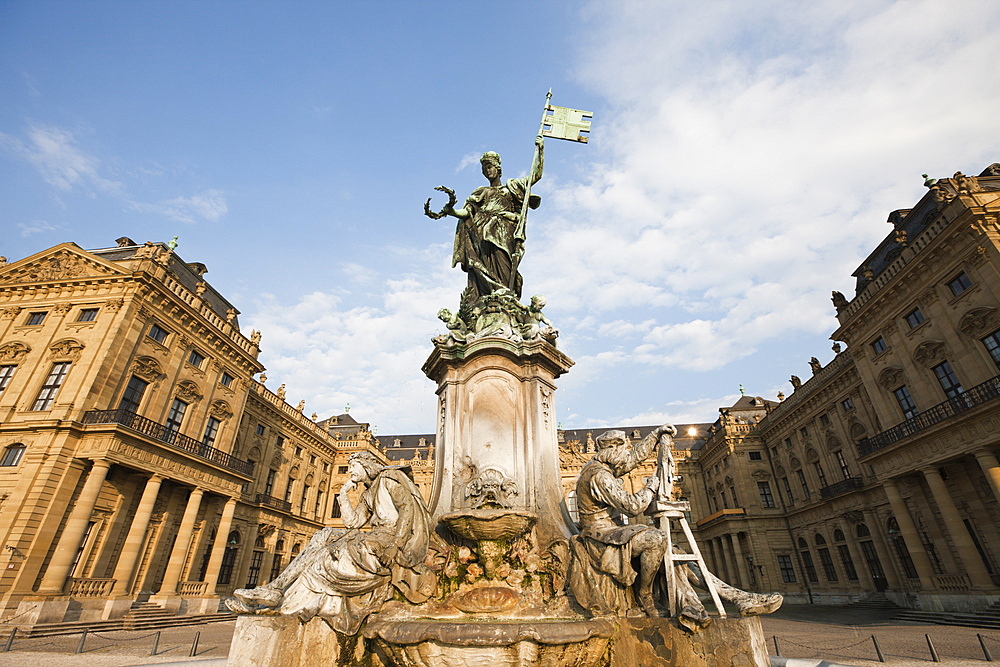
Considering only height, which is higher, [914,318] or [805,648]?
[914,318]

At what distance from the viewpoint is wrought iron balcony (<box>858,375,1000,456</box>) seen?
56.0ft

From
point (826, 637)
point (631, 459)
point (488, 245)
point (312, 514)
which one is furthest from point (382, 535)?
point (312, 514)

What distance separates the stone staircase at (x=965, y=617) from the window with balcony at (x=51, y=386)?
37.3m

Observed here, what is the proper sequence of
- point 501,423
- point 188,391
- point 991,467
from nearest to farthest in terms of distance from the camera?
point 501,423 → point 991,467 → point 188,391

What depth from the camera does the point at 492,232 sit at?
29.5 feet

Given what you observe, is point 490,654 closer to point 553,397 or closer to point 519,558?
Answer: point 519,558

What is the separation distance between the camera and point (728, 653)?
415 centimetres

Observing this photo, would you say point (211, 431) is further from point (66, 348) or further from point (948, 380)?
point (948, 380)

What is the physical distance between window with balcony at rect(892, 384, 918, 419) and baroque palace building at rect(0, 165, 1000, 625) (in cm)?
10

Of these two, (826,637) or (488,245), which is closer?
(488,245)

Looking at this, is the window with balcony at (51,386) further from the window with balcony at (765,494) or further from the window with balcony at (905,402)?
the window with balcony at (765,494)

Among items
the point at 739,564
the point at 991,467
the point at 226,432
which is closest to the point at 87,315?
the point at 226,432

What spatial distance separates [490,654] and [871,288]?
27996 mm

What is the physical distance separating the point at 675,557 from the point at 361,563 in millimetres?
3273
